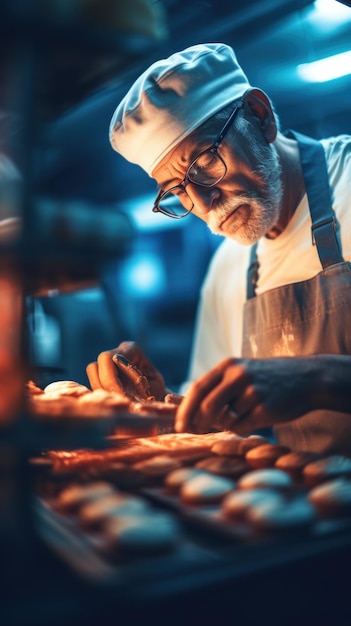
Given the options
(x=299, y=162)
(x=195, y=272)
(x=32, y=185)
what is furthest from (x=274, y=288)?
(x=195, y=272)

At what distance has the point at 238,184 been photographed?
2328 millimetres

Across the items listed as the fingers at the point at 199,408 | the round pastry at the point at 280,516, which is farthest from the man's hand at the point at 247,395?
the round pastry at the point at 280,516

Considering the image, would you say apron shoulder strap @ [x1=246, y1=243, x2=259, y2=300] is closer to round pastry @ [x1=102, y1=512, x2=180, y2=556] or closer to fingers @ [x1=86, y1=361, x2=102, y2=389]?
fingers @ [x1=86, y1=361, x2=102, y2=389]

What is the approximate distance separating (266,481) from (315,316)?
1.19 m

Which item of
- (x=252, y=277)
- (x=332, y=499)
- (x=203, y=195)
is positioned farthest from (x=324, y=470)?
(x=252, y=277)

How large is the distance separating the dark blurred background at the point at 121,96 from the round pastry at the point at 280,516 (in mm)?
559

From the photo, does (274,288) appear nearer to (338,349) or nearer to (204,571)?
(338,349)

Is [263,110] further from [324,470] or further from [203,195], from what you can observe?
[324,470]

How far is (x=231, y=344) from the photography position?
130 inches

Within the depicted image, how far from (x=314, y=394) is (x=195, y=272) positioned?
15.3ft

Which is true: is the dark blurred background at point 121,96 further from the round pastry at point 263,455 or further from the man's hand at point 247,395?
the round pastry at point 263,455

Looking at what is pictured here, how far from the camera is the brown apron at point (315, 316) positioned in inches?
87.7

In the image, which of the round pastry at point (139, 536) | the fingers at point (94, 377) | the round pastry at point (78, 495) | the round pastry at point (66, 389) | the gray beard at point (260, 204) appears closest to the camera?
the round pastry at point (139, 536)

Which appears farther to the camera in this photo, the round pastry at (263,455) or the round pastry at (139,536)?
the round pastry at (263,455)
